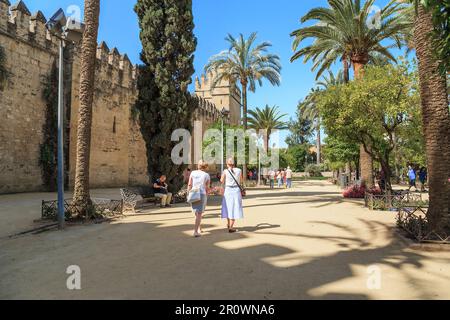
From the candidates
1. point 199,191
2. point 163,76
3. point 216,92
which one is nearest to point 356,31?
point 163,76

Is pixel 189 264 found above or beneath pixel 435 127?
beneath

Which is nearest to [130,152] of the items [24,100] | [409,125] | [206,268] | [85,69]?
[24,100]

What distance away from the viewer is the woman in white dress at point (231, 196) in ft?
23.3

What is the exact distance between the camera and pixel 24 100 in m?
16.3

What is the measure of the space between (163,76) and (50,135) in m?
8.02

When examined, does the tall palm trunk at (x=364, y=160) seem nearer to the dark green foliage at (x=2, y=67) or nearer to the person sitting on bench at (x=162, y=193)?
the person sitting on bench at (x=162, y=193)

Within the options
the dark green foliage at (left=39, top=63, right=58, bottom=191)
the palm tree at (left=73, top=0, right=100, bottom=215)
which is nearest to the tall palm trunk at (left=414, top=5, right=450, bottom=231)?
the palm tree at (left=73, top=0, right=100, bottom=215)

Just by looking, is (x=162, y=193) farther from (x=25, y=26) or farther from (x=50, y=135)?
(x=25, y=26)

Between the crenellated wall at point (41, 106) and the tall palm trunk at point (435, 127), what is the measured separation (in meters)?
16.7

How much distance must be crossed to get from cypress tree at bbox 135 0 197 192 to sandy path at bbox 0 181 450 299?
630cm

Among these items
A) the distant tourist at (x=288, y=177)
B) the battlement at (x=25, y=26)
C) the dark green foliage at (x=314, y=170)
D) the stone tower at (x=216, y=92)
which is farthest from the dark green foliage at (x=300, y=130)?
the battlement at (x=25, y=26)

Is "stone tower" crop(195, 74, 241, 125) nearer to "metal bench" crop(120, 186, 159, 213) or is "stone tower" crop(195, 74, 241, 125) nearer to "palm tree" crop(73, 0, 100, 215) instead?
"metal bench" crop(120, 186, 159, 213)

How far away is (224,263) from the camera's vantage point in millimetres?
4812
